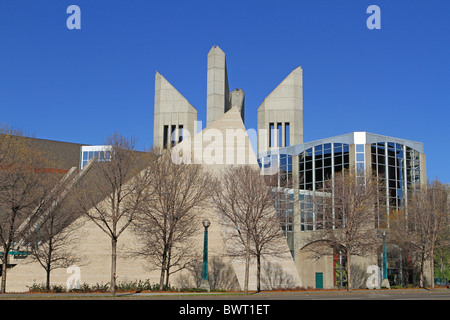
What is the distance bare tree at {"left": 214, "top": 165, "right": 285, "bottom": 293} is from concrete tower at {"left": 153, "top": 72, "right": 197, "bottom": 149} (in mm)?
42044

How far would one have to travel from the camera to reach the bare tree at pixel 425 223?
40.3m

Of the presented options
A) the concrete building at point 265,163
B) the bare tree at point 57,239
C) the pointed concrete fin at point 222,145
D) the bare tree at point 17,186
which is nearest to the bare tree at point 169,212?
the concrete building at point 265,163

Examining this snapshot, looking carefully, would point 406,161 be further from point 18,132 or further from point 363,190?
point 18,132

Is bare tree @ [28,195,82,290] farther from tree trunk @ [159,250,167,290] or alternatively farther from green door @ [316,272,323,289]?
green door @ [316,272,323,289]

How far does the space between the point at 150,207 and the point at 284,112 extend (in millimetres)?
43010

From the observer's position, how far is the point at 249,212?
95.3ft

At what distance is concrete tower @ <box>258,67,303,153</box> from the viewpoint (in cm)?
6838

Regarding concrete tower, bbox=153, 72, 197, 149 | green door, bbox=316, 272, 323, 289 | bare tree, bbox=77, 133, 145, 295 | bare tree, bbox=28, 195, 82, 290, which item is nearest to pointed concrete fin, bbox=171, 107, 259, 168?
bare tree, bbox=77, 133, 145, 295

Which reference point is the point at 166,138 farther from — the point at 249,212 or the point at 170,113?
the point at 249,212

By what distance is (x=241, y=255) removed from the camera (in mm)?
29688

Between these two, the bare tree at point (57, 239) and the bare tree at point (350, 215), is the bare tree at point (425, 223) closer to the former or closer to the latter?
the bare tree at point (350, 215)

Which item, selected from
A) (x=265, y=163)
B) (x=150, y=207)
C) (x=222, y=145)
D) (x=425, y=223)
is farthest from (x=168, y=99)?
(x=150, y=207)
